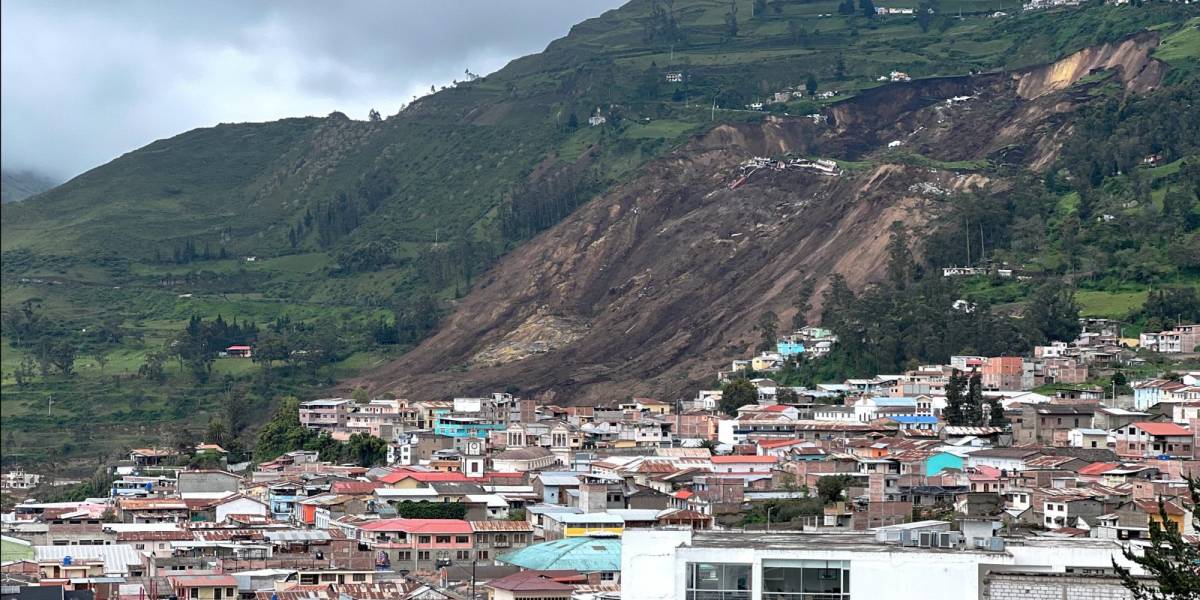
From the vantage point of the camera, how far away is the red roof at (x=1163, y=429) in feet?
223

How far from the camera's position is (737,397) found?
9031cm

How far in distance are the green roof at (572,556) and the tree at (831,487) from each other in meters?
10.8

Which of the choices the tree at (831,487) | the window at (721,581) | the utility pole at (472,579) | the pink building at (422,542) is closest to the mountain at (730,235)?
the tree at (831,487)

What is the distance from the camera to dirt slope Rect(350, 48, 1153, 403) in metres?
116

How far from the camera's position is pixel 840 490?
207 feet

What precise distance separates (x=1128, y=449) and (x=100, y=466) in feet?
158

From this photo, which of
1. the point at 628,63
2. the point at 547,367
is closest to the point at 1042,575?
the point at 547,367

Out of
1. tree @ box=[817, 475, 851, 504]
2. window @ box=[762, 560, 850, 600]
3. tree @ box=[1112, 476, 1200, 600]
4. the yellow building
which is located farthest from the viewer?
tree @ box=[817, 475, 851, 504]

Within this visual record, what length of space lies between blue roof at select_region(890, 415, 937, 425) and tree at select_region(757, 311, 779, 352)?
26.7 m

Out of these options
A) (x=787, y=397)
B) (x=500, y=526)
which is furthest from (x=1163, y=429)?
(x=787, y=397)

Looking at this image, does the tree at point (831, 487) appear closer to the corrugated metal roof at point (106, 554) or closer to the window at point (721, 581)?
the corrugated metal roof at point (106, 554)

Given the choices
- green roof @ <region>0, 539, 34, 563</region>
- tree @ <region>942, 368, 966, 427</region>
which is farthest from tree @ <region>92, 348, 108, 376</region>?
green roof @ <region>0, 539, 34, 563</region>

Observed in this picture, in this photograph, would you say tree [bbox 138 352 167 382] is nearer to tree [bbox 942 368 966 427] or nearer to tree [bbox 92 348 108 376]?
tree [bbox 92 348 108 376]

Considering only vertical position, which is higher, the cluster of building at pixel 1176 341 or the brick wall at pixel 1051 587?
the cluster of building at pixel 1176 341
